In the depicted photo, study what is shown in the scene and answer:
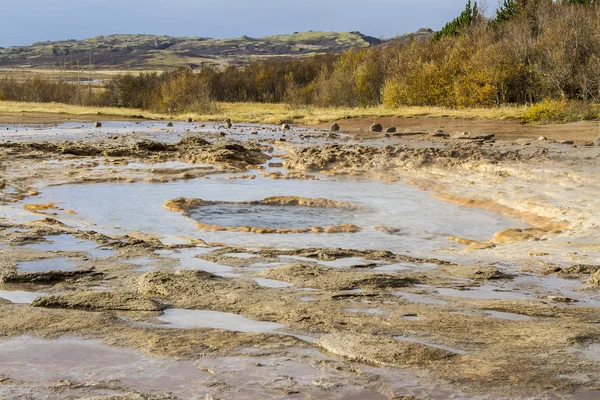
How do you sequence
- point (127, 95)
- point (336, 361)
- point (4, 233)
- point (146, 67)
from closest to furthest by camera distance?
point (336, 361) → point (4, 233) → point (127, 95) → point (146, 67)

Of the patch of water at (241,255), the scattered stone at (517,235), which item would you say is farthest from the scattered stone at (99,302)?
the scattered stone at (517,235)

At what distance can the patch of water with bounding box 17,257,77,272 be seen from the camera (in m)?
6.89

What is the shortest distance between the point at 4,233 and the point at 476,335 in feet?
19.9

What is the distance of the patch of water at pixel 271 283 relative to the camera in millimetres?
6311

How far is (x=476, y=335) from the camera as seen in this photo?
4836 millimetres

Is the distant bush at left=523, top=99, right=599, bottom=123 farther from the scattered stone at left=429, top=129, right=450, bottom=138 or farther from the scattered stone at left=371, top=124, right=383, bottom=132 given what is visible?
the scattered stone at left=371, top=124, right=383, bottom=132

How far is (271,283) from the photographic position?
6406mm

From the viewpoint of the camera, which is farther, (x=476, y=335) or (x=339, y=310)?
(x=339, y=310)

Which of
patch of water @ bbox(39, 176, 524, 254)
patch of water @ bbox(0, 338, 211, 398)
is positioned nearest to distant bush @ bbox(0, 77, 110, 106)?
patch of water @ bbox(39, 176, 524, 254)

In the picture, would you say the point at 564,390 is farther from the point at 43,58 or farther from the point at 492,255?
the point at 43,58

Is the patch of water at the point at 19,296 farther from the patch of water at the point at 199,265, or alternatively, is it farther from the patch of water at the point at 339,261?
the patch of water at the point at 339,261

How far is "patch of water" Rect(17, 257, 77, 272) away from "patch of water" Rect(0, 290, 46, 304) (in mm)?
831

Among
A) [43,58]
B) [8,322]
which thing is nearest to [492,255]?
[8,322]

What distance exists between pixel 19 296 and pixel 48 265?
1.21m
